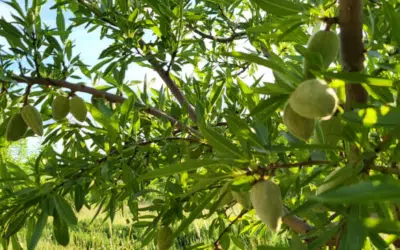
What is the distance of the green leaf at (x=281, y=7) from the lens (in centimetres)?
62

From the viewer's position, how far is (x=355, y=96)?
1.93 ft

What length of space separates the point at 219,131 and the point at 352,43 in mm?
539

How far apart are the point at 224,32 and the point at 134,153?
2.91ft

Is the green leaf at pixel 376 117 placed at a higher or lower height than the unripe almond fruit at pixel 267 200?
higher

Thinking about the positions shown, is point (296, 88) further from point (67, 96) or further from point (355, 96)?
point (67, 96)

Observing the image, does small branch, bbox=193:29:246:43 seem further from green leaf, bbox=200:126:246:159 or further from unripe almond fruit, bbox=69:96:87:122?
green leaf, bbox=200:126:246:159

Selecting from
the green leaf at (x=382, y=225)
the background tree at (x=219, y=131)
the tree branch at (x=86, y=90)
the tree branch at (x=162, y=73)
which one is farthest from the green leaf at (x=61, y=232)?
the green leaf at (x=382, y=225)

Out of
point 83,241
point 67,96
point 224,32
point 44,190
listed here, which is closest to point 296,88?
point 44,190

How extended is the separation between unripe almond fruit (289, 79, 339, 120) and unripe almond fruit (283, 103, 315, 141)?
0.04 m

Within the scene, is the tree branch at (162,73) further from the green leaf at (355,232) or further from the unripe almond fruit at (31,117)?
the green leaf at (355,232)

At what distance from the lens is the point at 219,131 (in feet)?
3.56

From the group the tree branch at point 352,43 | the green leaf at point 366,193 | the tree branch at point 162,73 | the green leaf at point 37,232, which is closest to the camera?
the green leaf at point 366,193

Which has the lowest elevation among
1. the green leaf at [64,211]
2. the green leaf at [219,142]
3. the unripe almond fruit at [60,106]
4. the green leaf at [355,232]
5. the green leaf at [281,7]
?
the green leaf at [64,211]

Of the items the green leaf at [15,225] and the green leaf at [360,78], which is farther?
the green leaf at [15,225]
